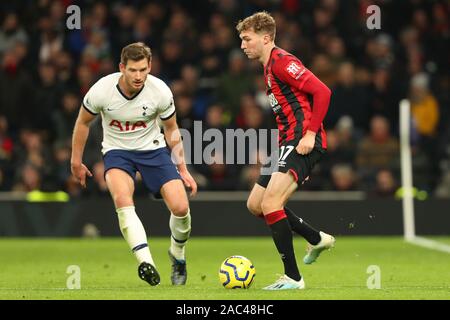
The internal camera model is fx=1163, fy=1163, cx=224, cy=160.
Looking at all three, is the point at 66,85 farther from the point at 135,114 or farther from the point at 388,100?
the point at 135,114

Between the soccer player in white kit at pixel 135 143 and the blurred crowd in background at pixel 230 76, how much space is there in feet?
20.0

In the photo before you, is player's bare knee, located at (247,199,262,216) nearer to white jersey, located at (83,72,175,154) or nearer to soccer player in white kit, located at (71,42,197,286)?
soccer player in white kit, located at (71,42,197,286)

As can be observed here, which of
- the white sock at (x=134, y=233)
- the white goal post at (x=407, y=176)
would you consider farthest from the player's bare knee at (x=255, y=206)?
the white goal post at (x=407, y=176)

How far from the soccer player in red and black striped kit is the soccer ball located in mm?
211

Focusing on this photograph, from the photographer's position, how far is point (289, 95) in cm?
921

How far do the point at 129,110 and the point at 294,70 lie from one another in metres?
1.41

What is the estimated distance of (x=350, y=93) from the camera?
1656cm

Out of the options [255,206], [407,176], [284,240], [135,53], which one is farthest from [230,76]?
[284,240]

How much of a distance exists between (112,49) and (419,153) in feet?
15.9

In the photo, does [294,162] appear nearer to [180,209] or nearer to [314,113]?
[314,113]

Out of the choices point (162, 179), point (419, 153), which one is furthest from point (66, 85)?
point (162, 179)

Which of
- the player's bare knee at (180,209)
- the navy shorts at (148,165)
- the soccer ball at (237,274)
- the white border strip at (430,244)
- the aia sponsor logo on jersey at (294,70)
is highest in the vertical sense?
the aia sponsor logo on jersey at (294,70)

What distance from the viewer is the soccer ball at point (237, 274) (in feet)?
29.9

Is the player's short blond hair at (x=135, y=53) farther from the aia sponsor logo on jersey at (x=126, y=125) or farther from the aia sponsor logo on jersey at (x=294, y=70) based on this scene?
the aia sponsor logo on jersey at (x=294, y=70)
